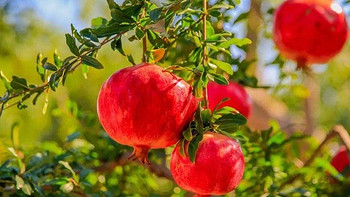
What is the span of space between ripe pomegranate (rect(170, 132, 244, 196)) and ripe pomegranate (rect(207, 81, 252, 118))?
294 millimetres

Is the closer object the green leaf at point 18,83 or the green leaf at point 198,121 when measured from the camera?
the green leaf at point 198,121

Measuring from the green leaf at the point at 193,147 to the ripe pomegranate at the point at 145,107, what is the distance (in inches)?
1.0

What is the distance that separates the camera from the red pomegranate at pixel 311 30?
1430 millimetres

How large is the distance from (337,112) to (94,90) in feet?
7.63

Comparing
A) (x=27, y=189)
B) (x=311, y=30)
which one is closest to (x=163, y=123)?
(x=27, y=189)

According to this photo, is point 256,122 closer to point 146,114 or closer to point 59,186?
point 59,186

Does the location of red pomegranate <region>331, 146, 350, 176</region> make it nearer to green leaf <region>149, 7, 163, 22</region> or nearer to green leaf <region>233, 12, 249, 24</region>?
green leaf <region>233, 12, 249, 24</region>

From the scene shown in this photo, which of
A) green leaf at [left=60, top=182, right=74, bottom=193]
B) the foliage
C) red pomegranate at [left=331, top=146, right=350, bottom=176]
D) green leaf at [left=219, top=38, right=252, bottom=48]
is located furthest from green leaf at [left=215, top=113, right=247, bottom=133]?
red pomegranate at [left=331, top=146, right=350, bottom=176]

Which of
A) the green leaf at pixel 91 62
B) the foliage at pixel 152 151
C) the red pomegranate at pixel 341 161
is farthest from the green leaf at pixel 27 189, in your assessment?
the red pomegranate at pixel 341 161

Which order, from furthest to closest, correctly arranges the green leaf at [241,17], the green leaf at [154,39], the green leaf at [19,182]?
1. the green leaf at [241,17]
2. the green leaf at [19,182]
3. the green leaf at [154,39]

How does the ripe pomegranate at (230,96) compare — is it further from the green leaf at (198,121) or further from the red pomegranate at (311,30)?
the green leaf at (198,121)

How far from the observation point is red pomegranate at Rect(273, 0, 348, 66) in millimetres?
1430

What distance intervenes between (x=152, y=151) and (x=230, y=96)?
39 cm

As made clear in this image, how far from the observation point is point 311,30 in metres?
1.44
